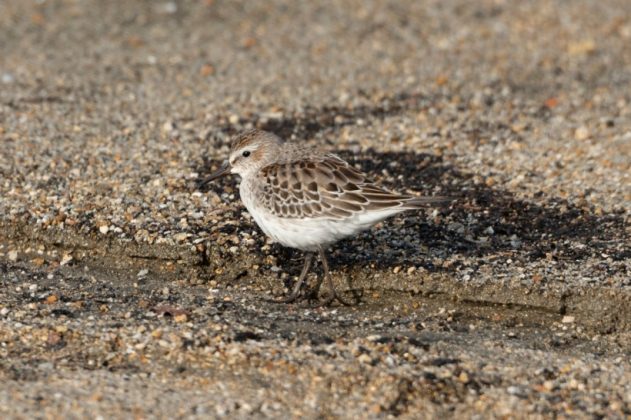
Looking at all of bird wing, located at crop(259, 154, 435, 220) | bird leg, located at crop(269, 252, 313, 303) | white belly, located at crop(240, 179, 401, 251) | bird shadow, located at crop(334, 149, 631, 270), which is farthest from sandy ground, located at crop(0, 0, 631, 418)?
bird wing, located at crop(259, 154, 435, 220)

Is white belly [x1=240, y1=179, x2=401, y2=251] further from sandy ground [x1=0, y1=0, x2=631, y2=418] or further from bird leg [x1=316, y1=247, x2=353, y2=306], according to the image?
sandy ground [x1=0, y1=0, x2=631, y2=418]

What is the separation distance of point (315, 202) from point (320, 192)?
79 millimetres

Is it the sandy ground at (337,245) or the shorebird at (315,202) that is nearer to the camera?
the sandy ground at (337,245)

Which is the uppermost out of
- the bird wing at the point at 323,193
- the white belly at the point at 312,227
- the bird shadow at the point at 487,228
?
the bird shadow at the point at 487,228

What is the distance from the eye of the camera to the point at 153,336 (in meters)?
6.27

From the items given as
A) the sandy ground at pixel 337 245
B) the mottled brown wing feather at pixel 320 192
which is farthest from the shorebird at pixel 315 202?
the sandy ground at pixel 337 245

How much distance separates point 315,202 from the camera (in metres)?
6.78

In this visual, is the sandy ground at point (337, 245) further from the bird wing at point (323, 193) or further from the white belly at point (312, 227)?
the bird wing at point (323, 193)

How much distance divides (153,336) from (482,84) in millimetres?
6418

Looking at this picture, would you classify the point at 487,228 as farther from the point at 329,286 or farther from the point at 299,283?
the point at 299,283

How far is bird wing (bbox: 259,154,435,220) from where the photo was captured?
671cm

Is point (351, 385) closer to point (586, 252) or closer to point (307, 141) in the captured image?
point (586, 252)

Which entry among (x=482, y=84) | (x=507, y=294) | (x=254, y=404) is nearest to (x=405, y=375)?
(x=254, y=404)

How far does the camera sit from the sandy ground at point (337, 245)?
5906mm
